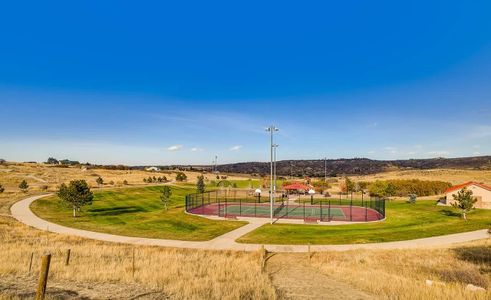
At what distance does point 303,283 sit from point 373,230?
22.3m

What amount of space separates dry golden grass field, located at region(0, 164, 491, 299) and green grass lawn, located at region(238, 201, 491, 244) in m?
5.06

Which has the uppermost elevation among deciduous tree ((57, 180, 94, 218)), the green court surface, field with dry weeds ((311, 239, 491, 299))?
deciduous tree ((57, 180, 94, 218))

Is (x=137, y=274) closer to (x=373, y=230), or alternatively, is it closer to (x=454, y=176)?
(x=373, y=230)

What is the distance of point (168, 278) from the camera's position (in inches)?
616

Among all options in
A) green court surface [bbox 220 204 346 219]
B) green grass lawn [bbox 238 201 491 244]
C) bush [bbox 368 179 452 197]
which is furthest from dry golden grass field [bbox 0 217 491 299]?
bush [bbox 368 179 452 197]

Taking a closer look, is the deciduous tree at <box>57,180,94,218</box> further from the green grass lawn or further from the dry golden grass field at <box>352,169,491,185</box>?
the dry golden grass field at <box>352,169,491,185</box>

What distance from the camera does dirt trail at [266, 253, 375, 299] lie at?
558 inches

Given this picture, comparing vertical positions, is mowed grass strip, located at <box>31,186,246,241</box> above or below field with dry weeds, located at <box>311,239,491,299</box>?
below

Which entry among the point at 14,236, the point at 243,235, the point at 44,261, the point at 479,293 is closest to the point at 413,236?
the point at 243,235

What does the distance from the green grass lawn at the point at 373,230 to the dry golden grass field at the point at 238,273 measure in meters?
5.06

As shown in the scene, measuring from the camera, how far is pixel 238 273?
56.8ft

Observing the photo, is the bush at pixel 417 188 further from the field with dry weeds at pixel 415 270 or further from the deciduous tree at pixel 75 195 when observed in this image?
the deciduous tree at pixel 75 195

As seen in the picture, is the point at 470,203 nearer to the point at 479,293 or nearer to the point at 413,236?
the point at 413,236

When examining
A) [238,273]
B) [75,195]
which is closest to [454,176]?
[75,195]
